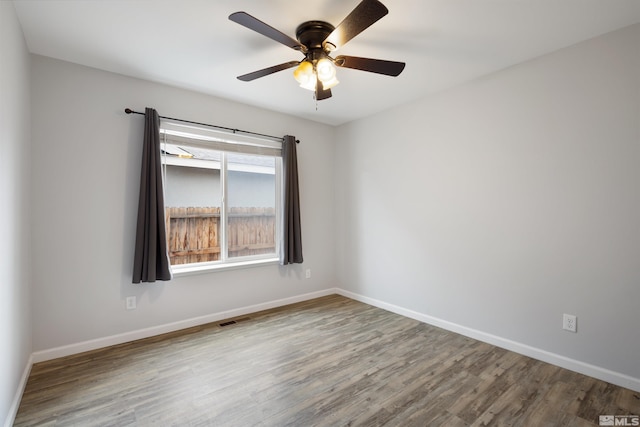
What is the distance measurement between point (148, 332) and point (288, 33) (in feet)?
9.91

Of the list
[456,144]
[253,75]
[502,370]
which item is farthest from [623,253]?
[253,75]

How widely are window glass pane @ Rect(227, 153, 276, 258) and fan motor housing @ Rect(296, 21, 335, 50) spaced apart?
1.84m

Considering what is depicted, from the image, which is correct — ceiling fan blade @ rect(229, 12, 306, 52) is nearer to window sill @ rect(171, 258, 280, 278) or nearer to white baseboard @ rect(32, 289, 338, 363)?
window sill @ rect(171, 258, 280, 278)

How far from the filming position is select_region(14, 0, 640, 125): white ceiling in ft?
6.33

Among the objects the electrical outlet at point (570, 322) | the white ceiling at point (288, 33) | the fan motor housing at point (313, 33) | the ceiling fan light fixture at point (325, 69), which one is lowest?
the electrical outlet at point (570, 322)

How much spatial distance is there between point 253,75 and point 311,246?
2.54 m

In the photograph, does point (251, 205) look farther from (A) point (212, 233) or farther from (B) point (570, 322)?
(B) point (570, 322)

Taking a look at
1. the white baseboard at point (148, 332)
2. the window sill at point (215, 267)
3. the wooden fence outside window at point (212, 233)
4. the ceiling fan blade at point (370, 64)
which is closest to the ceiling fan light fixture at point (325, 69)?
the ceiling fan blade at point (370, 64)

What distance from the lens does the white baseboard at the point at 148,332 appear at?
254 cm

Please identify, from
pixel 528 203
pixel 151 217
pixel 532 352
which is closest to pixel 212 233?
pixel 151 217

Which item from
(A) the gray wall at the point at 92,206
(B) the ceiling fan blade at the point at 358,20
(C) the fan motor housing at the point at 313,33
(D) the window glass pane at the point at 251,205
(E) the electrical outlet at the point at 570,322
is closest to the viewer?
(B) the ceiling fan blade at the point at 358,20

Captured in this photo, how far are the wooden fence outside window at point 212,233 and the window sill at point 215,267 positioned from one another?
0.32ft

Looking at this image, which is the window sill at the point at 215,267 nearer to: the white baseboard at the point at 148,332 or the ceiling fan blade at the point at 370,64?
the white baseboard at the point at 148,332

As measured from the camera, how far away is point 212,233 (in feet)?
11.6
